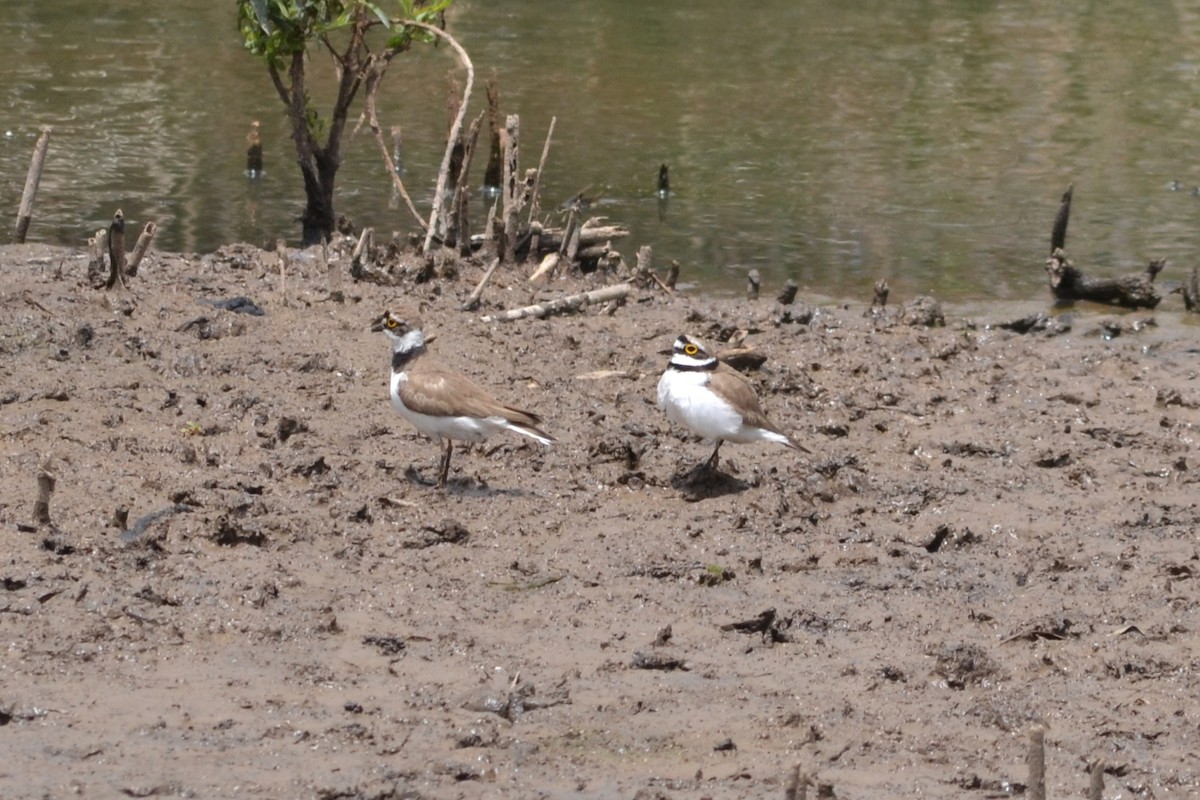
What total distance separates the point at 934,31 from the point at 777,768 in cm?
2302

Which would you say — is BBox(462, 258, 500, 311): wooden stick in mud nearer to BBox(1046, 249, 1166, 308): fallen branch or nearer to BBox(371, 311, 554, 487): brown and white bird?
BBox(371, 311, 554, 487): brown and white bird

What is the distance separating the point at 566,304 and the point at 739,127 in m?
9.32

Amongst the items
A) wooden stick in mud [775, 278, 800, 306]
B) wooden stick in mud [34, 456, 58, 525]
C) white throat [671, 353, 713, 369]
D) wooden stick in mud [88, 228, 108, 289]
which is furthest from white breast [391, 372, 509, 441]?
wooden stick in mud [775, 278, 800, 306]

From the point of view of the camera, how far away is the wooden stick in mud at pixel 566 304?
10.9m

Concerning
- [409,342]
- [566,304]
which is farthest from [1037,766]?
[566,304]

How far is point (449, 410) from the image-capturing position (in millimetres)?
8359

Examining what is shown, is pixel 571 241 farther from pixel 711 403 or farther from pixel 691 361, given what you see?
pixel 711 403

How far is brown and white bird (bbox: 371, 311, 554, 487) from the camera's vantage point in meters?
8.38

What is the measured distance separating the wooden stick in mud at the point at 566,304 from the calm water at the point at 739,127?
2.22 metres

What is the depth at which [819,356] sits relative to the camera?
1098 cm

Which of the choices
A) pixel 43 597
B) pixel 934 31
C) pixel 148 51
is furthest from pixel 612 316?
pixel 934 31

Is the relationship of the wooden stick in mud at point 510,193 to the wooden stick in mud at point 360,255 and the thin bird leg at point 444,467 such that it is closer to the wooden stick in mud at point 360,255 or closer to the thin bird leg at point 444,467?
the wooden stick in mud at point 360,255

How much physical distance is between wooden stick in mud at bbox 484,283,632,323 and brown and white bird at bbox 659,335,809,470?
85.8 inches

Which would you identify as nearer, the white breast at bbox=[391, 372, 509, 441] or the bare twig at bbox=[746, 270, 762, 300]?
the white breast at bbox=[391, 372, 509, 441]
